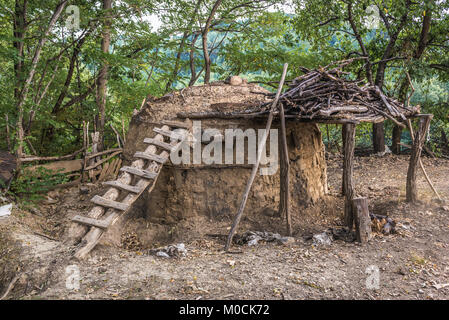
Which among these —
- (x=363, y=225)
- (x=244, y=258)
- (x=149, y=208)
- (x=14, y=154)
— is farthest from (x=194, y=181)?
(x=14, y=154)

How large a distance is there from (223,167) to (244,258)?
1.90 m

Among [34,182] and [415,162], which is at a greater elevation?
[415,162]

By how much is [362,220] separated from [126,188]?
3.63 m

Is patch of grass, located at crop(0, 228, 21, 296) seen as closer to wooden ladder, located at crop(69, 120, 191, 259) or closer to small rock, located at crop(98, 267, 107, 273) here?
wooden ladder, located at crop(69, 120, 191, 259)

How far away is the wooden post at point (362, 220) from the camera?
5.65 m

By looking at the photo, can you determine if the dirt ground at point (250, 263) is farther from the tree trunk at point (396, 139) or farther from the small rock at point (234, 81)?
the tree trunk at point (396, 139)

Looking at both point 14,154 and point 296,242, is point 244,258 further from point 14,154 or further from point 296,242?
point 14,154

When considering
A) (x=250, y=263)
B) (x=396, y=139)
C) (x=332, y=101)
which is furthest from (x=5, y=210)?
(x=396, y=139)

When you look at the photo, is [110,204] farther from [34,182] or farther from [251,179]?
[34,182]

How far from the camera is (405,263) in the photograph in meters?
5.07

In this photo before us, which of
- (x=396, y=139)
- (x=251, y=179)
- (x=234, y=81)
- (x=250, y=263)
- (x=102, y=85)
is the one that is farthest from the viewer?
(x=396, y=139)

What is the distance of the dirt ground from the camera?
431 centimetres

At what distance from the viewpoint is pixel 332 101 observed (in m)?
6.04

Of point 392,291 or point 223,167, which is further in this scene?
point 223,167
